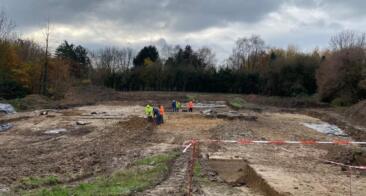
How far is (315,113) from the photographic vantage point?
41688 mm

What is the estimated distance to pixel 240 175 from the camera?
14.1 m

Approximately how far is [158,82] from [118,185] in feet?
239

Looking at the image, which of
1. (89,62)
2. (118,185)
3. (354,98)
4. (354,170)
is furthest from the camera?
(89,62)

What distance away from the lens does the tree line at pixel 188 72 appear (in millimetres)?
→ 47812

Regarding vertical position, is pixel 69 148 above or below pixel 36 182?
below

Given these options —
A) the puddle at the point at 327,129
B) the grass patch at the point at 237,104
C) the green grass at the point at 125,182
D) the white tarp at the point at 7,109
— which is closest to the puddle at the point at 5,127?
the white tarp at the point at 7,109

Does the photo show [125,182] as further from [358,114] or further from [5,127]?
[358,114]

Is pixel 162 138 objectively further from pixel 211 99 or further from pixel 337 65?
pixel 211 99

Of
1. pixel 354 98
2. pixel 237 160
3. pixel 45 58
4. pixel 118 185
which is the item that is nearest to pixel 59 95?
pixel 45 58

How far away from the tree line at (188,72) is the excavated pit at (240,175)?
3133 cm

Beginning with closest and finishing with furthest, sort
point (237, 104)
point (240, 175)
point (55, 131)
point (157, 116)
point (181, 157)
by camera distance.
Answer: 1. point (240, 175)
2. point (181, 157)
3. point (55, 131)
4. point (157, 116)
5. point (237, 104)

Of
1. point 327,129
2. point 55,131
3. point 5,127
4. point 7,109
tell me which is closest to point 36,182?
point 55,131

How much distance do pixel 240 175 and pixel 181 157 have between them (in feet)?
8.90

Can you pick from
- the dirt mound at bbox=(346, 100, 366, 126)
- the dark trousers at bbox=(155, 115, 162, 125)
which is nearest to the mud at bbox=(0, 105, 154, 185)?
the dark trousers at bbox=(155, 115, 162, 125)
